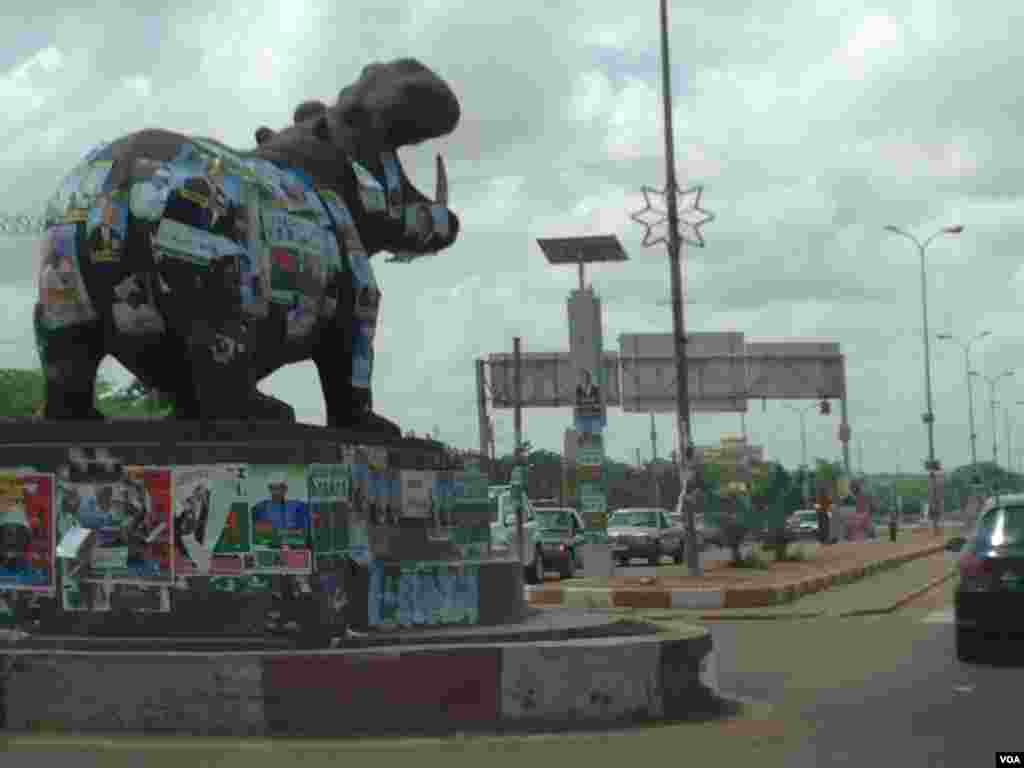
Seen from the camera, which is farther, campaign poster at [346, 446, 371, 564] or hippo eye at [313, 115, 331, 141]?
hippo eye at [313, 115, 331, 141]

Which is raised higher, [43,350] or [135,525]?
[43,350]

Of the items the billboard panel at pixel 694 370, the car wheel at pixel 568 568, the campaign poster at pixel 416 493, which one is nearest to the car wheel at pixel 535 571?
the car wheel at pixel 568 568

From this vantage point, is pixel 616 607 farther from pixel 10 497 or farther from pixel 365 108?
pixel 10 497

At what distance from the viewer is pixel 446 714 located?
9508mm

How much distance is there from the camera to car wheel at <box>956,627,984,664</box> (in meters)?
14.3

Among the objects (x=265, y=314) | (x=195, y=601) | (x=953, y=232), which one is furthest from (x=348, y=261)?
(x=953, y=232)

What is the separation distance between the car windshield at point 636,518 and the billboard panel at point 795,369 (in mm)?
10373

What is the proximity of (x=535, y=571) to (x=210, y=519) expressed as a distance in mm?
20558

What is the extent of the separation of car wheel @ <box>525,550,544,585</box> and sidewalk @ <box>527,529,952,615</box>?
2.06 meters

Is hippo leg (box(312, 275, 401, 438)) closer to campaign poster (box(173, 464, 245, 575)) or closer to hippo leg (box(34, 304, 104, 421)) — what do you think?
hippo leg (box(34, 304, 104, 421))

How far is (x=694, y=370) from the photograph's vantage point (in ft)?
163

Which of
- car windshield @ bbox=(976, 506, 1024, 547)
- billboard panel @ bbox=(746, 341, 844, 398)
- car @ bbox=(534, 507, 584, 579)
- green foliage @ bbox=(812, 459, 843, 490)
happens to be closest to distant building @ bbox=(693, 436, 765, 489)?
green foliage @ bbox=(812, 459, 843, 490)

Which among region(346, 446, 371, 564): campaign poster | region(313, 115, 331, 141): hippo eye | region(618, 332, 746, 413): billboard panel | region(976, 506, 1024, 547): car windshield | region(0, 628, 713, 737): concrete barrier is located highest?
region(618, 332, 746, 413): billboard panel

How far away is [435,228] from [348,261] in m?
1.74
